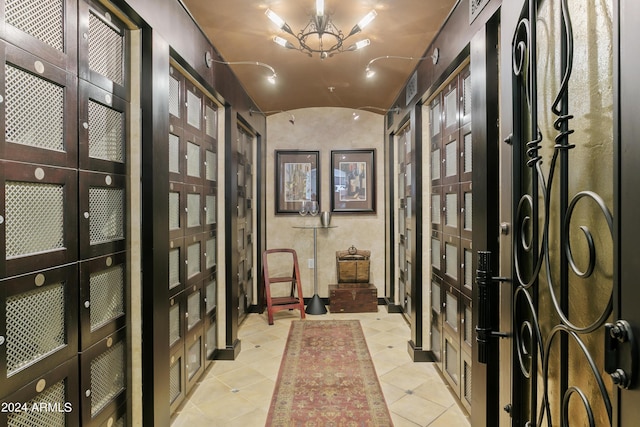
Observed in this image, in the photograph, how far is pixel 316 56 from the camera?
10.4 ft

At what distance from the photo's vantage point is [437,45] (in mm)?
2617

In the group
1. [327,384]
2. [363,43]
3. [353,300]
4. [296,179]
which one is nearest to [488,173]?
[363,43]

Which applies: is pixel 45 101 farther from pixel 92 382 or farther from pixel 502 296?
pixel 502 296

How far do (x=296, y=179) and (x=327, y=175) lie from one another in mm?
445

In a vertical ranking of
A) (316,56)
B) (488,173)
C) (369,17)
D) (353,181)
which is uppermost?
(316,56)

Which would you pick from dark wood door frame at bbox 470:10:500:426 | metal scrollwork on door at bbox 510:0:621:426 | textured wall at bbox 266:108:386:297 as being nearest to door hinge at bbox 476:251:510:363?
metal scrollwork on door at bbox 510:0:621:426

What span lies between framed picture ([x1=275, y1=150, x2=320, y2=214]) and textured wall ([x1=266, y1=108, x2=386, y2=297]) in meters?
0.07

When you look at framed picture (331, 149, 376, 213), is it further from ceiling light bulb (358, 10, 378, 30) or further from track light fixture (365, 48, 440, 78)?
ceiling light bulb (358, 10, 378, 30)

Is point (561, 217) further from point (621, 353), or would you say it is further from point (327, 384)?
point (327, 384)

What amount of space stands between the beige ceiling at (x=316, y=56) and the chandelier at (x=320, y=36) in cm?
6

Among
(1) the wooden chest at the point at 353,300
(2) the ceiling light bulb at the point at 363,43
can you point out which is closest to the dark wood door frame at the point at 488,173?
(2) the ceiling light bulb at the point at 363,43

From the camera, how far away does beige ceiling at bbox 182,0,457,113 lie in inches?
92.0

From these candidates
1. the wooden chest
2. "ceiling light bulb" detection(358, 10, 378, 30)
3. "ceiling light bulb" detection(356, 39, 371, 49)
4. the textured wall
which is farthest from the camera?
the textured wall

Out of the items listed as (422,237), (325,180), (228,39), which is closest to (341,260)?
(325,180)
